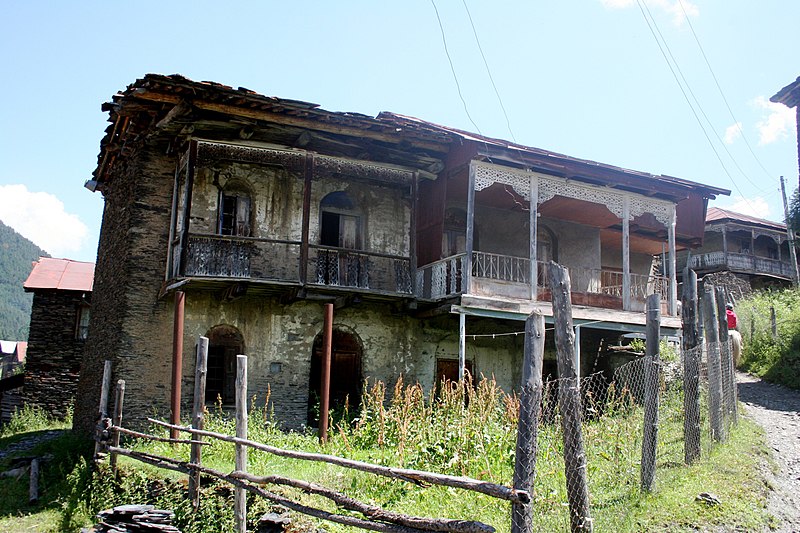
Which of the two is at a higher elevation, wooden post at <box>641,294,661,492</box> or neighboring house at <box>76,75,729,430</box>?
neighboring house at <box>76,75,729,430</box>

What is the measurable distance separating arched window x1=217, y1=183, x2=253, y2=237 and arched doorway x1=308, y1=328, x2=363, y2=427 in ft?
8.87

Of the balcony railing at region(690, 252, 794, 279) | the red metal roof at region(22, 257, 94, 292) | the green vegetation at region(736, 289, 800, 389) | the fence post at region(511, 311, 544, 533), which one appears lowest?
the fence post at region(511, 311, 544, 533)

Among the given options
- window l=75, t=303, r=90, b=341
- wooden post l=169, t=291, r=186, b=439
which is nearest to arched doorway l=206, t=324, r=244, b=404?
wooden post l=169, t=291, r=186, b=439

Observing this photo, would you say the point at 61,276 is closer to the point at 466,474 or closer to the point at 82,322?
the point at 82,322

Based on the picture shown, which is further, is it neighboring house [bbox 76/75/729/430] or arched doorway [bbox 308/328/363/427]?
arched doorway [bbox 308/328/363/427]

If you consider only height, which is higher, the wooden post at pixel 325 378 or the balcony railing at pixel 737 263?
the balcony railing at pixel 737 263

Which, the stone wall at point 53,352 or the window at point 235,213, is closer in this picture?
the window at point 235,213

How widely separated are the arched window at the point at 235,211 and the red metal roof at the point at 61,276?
11.0 m

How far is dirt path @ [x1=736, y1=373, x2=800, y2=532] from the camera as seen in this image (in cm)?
748

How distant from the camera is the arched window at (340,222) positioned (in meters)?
15.5

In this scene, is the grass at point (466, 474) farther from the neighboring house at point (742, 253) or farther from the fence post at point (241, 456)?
the neighboring house at point (742, 253)

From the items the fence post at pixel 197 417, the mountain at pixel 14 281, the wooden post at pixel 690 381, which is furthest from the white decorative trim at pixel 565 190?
the mountain at pixel 14 281

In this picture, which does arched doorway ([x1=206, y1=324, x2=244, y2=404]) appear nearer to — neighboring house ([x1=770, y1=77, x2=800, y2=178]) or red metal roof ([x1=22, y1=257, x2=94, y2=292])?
red metal roof ([x1=22, y1=257, x2=94, y2=292])

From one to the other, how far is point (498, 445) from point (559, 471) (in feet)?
5.03
